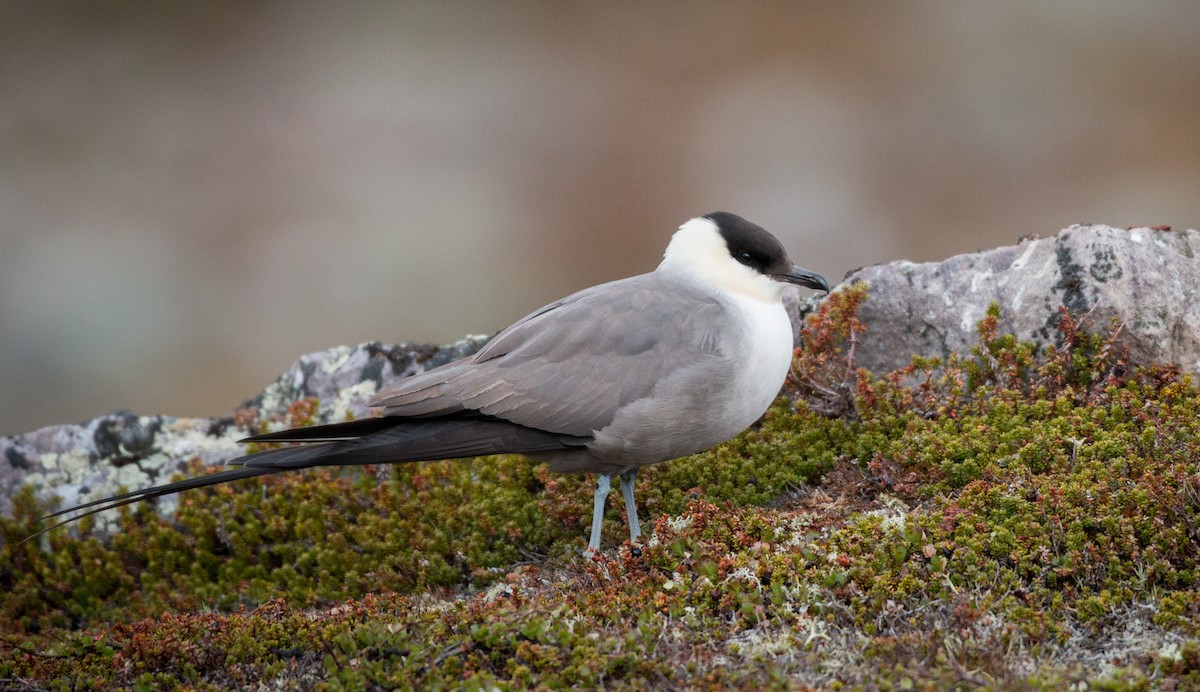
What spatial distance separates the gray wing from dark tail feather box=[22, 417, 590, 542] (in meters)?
0.07

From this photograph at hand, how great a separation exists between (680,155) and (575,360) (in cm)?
720

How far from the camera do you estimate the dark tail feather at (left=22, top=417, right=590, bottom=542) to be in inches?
188

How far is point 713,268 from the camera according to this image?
5.44 metres

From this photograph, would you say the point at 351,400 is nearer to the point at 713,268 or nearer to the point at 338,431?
the point at 338,431

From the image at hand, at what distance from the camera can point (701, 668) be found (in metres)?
3.61

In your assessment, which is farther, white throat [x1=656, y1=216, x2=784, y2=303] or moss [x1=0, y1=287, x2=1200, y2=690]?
white throat [x1=656, y1=216, x2=784, y2=303]

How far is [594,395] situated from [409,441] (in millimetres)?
876

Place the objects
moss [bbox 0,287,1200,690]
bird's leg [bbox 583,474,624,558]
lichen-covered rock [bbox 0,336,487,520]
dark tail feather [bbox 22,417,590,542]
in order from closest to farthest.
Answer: moss [bbox 0,287,1200,690], dark tail feather [bbox 22,417,590,542], bird's leg [bbox 583,474,624,558], lichen-covered rock [bbox 0,336,487,520]

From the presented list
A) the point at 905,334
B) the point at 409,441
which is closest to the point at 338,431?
the point at 409,441

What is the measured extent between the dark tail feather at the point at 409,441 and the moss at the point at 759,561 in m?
0.60

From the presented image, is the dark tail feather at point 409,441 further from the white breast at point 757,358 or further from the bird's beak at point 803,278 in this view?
the bird's beak at point 803,278

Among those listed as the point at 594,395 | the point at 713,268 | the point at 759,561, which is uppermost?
the point at 713,268

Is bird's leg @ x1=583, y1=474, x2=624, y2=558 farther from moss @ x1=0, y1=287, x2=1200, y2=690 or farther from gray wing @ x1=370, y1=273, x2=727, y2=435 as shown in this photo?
gray wing @ x1=370, y1=273, x2=727, y2=435

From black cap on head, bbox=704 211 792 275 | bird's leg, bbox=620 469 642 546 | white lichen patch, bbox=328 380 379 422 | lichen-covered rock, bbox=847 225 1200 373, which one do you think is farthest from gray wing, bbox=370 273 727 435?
white lichen patch, bbox=328 380 379 422
